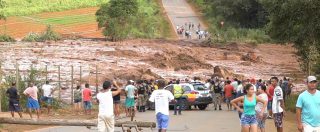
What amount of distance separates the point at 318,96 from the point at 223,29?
70850 mm

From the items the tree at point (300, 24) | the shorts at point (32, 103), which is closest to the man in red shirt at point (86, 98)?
the shorts at point (32, 103)

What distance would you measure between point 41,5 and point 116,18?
35831mm

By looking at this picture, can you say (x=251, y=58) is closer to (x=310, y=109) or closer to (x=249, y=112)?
(x=249, y=112)

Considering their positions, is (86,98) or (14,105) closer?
(14,105)

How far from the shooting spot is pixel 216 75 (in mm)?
47938

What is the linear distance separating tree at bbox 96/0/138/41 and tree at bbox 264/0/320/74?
36214mm

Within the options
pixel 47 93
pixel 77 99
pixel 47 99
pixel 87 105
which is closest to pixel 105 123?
pixel 87 105

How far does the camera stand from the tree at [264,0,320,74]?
27.0m

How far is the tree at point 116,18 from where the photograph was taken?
68.6 m

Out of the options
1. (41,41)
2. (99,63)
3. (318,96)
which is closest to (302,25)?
(318,96)

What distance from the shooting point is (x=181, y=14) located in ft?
320

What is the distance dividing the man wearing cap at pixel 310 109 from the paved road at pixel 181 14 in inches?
2630

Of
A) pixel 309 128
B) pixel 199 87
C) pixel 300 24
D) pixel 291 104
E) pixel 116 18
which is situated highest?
pixel 300 24

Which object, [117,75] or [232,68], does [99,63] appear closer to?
[117,75]
